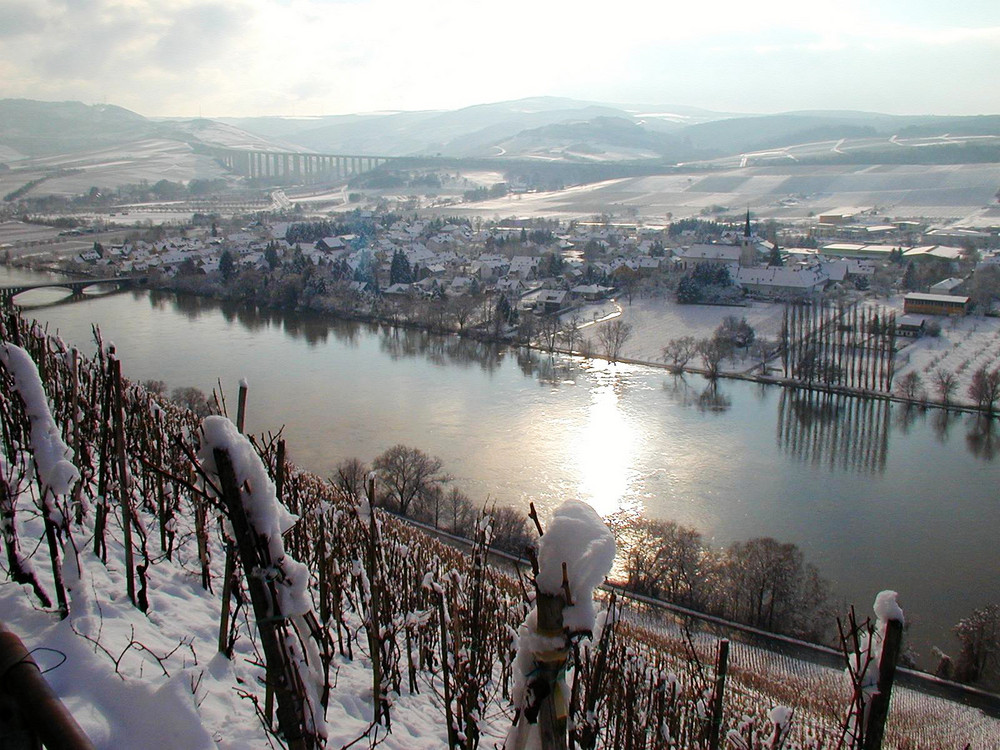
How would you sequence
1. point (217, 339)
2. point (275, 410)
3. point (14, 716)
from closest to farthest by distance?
1. point (14, 716)
2. point (275, 410)
3. point (217, 339)

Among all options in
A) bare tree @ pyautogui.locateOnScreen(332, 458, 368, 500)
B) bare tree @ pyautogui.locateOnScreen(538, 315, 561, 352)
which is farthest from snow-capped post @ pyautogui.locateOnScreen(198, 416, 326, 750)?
bare tree @ pyautogui.locateOnScreen(538, 315, 561, 352)

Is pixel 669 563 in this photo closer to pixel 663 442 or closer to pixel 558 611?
pixel 663 442

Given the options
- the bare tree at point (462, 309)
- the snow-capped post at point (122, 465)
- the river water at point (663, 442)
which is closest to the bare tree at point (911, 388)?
the river water at point (663, 442)

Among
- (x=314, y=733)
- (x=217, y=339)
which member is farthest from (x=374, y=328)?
→ (x=314, y=733)

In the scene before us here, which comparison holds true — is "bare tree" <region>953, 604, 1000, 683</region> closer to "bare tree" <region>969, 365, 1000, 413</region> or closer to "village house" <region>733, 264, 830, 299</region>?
"bare tree" <region>969, 365, 1000, 413</region>

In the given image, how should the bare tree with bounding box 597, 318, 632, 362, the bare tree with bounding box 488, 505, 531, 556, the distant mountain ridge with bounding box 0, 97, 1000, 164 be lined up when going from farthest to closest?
the distant mountain ridge with bounding box 0, 97, 1000, 164
the bare tree with bounding box 597, 318, 632, 362
the bare tree with bounding box 488, 505, 531, 556

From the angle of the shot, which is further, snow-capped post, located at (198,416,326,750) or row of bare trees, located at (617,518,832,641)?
row of bare trees, located at (617,518,832,641)

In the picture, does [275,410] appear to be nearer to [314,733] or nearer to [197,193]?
[314,733]
